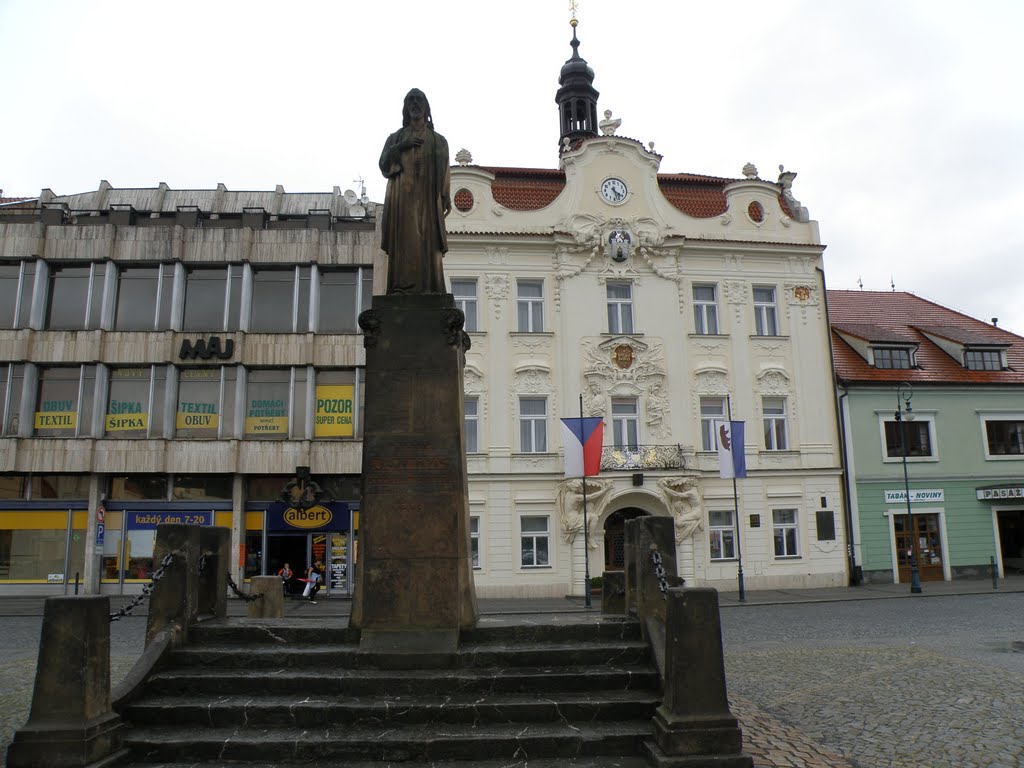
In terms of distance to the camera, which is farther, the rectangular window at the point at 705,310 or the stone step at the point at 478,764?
the rectangular window at the point at 705,310

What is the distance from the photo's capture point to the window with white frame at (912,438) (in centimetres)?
2720

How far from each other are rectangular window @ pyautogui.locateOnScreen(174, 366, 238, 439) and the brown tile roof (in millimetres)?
20906

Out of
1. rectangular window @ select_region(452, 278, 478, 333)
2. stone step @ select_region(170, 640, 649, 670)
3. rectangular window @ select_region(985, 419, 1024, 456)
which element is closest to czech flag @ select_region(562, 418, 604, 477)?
rectangular window @ select_region(452, 278, 478, 333)

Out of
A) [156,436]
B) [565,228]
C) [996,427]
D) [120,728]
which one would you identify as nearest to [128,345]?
[156,436]

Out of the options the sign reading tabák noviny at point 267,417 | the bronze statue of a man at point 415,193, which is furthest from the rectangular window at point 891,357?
the bronze statue of a man at point 415,193

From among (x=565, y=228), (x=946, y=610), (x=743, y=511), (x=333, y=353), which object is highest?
(x=565, y=228)

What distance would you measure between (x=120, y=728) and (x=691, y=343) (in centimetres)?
2274

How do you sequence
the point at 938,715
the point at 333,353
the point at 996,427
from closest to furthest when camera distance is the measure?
the point at 938,715 < the point at 333,353 < the point at 996,427

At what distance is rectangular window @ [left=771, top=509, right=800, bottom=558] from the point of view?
2577 centimetres

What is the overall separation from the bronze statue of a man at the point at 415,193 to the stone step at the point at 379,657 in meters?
3.76

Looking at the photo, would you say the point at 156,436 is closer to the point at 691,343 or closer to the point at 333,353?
the point at 333,353

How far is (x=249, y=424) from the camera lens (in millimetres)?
25922

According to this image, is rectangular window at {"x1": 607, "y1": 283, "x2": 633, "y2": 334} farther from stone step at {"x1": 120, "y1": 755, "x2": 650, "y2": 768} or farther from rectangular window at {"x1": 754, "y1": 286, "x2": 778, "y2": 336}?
stone step at {"x1": 120, "y1": 755, "x2": 650, "y2": 768}

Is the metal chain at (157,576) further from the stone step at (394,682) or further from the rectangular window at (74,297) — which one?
the rectangular window at (74,297)
